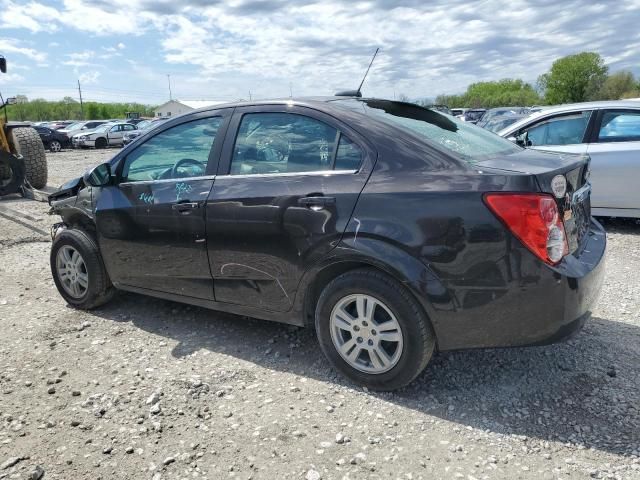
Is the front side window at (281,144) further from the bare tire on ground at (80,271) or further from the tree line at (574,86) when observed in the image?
A: the tree line at (574,86)

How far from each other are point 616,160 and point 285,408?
18.1ft

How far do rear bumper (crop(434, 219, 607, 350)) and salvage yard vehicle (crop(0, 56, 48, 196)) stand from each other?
32.4ft

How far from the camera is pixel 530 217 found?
A: 2.47m

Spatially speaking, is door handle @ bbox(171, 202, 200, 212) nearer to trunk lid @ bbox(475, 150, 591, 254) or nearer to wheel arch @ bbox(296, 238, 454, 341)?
wheel arch @ bbox(296, 238, 454, 341)

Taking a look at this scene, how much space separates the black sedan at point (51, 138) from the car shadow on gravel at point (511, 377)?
2997cm

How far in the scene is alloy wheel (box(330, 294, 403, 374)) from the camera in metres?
2.85

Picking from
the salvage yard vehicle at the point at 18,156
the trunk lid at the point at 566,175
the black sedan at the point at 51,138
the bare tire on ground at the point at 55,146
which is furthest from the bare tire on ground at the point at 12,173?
the black sedan at the point at 51,138

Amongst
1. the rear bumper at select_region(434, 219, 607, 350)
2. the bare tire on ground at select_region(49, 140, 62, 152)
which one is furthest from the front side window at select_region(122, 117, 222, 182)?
the bare tire on ground at select_region(49, 140, 62, 152)

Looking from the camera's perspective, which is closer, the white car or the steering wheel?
the steering wheel

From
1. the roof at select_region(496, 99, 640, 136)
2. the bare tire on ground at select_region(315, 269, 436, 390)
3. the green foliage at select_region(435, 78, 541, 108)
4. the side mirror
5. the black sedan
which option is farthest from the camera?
the green foliage at select_region(435, 78, 541, 108)

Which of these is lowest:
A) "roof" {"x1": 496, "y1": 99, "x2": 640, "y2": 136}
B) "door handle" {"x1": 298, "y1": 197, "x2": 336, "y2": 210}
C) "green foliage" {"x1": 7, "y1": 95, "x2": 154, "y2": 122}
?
"door handle" {"x1": 298, "y1": 197, "x2": 336, "y2": 210}

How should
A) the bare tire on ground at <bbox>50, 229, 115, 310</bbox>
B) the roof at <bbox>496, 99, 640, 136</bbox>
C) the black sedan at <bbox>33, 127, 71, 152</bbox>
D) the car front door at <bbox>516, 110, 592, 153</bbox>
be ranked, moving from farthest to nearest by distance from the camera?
the black sedan at <bbox>33, 127, 71, 152</bbox>
the car front door at <bbox>516, 110, 592, 153</bbox>
the roof at <bbox>496, 99, 640, 136</bbox>
the bare tire on ground at <bbox>50, 229, 115, 310</bbox>

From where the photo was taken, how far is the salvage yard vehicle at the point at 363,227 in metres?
2.55

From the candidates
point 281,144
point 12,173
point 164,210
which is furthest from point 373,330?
point 12,173
